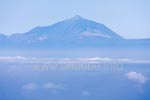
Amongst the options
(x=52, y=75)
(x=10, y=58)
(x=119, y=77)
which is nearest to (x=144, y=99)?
Answer: (x=119, y=77)

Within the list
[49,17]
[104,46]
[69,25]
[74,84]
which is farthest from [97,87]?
[49,17]

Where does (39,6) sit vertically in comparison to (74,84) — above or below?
above

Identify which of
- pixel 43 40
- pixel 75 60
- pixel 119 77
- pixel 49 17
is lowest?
pixel 119 77

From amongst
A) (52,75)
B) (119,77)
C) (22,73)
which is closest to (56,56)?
(52,75)

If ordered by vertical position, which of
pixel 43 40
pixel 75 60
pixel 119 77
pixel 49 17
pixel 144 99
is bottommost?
pixel 144 99

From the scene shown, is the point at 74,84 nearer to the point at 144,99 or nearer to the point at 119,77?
the point at 119,77

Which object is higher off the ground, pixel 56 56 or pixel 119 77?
pixel 56 56

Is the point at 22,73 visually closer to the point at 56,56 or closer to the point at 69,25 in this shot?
the point at 56,56
